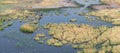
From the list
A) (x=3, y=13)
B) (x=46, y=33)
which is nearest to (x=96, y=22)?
(x=46, y=33)

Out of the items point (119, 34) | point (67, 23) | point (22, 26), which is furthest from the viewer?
point (67, 23)

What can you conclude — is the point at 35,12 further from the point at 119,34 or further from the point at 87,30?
the point at 119,34

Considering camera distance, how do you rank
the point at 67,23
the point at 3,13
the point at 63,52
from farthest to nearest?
the point at 3,13 → the point at 67,23 → the point at 63,52

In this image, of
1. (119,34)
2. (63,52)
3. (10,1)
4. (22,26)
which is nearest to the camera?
(63,52)

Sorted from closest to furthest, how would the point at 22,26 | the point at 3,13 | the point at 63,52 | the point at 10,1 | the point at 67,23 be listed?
the point at 63,52 < the point at 22,26 < the point at 67,23 < the point at 3,13 < the point at 10,1

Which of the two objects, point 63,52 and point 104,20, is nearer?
point 63,52

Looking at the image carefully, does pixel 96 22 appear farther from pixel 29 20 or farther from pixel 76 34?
pixel 29 20

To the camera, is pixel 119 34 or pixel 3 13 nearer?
pixel 119 34

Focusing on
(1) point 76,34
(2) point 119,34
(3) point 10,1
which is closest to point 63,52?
(1) point 76,34
